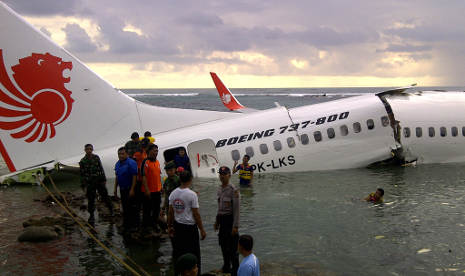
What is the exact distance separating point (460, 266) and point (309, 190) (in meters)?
6.36

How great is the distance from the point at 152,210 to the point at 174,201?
2.96 meters

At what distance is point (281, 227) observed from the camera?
1066cm

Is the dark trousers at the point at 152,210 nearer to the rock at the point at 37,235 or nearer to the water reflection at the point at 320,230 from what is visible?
the water reflection at the point at 320,230

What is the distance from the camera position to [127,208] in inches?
405

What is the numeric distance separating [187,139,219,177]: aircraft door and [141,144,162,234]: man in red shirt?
235 inches

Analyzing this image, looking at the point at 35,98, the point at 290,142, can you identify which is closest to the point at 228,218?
the point at 290,142

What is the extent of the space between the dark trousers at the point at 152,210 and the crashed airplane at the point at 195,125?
210 inches

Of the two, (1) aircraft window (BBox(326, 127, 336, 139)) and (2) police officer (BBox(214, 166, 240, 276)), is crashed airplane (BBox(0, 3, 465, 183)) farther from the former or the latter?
(2) police officer (BBox(214, 166, 240, 276))

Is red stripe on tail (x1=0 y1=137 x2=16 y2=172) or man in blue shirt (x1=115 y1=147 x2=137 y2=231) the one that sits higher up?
red stripe on tail (x1=0 y1=137 x2=16 y2=172)

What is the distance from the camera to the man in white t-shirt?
7.30 m

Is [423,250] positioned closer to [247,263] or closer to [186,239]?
[186,239]

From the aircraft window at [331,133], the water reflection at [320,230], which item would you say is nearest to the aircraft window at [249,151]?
the water reflection at [320,230]

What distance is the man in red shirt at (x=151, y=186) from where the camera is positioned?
Answer: 970cm

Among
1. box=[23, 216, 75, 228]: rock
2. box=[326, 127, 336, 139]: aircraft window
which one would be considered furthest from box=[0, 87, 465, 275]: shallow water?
box=[326, 127, 336, 139]: aircraft window
